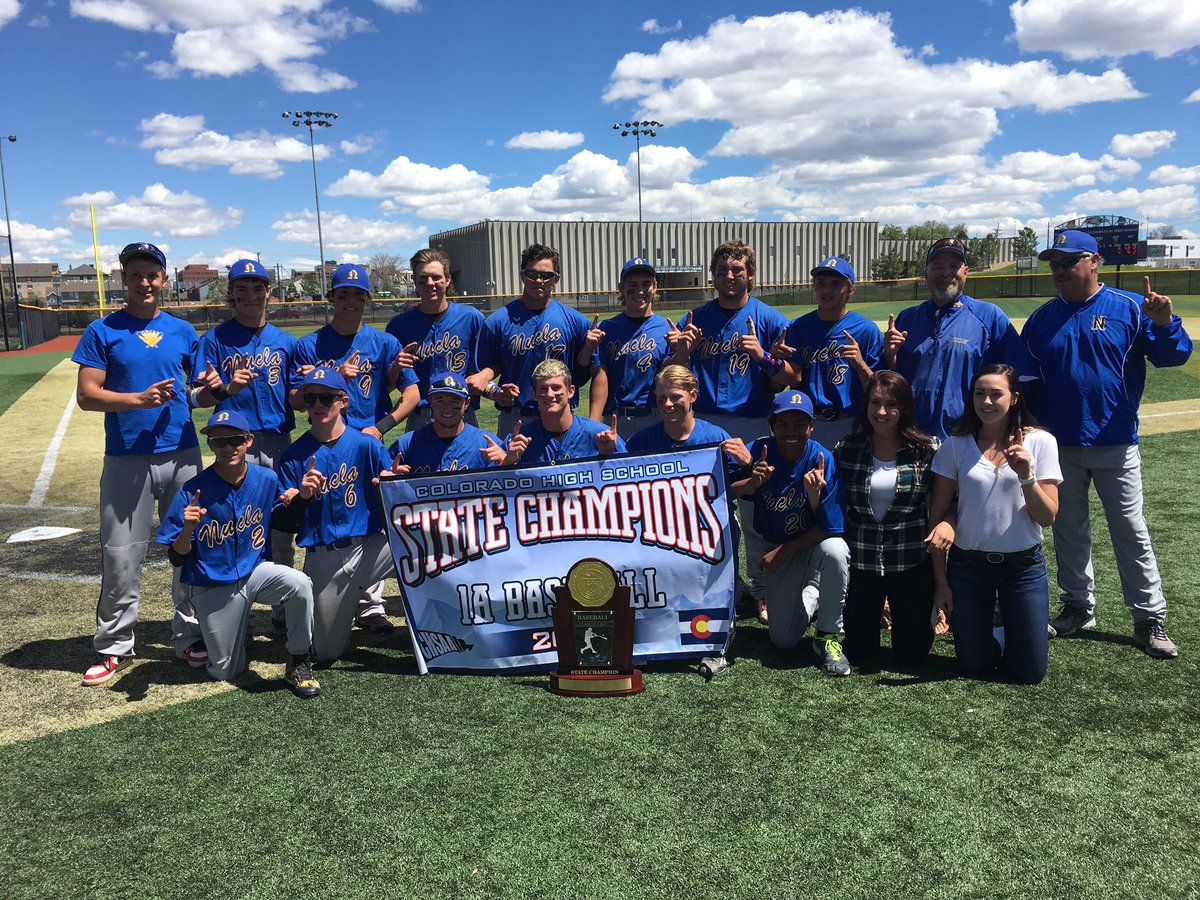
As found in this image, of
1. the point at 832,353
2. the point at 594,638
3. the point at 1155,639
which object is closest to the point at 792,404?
the point at 832,353

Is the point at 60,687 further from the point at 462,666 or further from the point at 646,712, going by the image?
the point at 646,712

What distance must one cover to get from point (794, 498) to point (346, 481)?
266 cm

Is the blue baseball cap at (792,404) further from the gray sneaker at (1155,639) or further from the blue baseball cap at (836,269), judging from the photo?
the gray sneaker at (1155,639)

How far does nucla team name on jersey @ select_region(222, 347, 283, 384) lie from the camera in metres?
5.11

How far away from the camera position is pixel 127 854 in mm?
3150

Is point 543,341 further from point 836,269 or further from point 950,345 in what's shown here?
point 950,345

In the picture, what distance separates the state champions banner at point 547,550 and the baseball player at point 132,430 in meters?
1.32

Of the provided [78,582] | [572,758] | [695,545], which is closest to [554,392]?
[695,545]

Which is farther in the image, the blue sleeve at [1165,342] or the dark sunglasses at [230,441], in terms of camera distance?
the blue sleeve at [1165,342]

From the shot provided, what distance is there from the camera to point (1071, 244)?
477 cm

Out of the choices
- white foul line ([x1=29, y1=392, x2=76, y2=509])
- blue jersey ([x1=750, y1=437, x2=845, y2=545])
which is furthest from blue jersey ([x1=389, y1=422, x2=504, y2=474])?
white foul line ([x1=29, y1=392, x2=76, y2=509])

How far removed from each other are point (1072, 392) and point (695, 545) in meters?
2.34

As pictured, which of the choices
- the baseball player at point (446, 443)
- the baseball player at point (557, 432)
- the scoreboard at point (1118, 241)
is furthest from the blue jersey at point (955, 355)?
the scoreboard at point (1118, 241)

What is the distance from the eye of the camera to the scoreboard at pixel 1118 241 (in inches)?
1734
